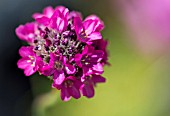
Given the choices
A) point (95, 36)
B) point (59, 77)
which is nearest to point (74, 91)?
point (59, 77)

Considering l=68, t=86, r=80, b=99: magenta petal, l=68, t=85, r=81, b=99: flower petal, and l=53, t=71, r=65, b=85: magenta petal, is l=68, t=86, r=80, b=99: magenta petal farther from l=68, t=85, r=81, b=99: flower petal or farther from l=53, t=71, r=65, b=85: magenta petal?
l=53, t=71, r=65, b=85: magenta petal

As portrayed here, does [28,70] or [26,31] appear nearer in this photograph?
[28,70]

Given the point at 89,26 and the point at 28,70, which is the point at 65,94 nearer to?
the point at 28,70

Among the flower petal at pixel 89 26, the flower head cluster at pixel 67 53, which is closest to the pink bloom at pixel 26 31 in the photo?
the flower head cluster at pixel 67 53

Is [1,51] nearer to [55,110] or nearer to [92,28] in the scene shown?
[55,110]

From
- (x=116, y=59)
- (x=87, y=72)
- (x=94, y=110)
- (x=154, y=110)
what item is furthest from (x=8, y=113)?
(x=87, y=72)

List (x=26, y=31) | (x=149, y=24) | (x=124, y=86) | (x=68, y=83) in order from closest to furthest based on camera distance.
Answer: (x=68, y=83) < (x=26, y=31) < (x=124, y=86) < (x=149, y=24)

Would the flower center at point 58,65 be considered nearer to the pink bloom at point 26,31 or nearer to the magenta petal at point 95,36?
the magenta petal at point 95,36

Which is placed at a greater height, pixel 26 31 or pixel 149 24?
pixel 26 31
